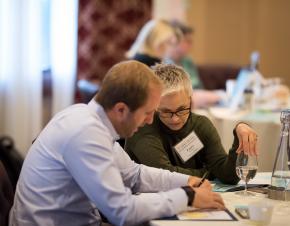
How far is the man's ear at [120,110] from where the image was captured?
1.79 m

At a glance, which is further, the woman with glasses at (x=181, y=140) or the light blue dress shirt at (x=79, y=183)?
the woman with glasses at (x=181, y=140)

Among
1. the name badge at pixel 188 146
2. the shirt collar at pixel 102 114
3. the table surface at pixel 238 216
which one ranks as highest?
the shirt collar at pixel 102 114

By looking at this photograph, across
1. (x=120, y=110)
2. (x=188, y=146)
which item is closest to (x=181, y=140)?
(x=188, y=146)

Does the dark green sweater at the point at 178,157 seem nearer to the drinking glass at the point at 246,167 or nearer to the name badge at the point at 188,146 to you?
the name badge at the point at 188,146

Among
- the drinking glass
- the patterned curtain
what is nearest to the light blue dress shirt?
the drinking glass

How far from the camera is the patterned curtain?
17.7 feet

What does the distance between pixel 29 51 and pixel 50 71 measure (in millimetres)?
323

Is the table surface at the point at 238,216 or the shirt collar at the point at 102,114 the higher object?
the shirt collar at the point at 102,114

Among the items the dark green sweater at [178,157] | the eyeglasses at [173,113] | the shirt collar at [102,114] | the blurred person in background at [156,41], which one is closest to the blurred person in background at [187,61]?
the blurred person in background at [156,41]

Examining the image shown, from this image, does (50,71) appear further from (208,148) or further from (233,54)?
(208,148)

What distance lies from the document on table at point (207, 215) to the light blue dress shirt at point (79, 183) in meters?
0.03

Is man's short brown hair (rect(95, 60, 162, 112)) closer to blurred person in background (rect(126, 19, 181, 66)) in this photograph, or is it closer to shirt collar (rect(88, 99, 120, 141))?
shirt collar (rect(88, 99, 120, 141))

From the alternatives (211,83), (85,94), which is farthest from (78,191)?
(211,83)

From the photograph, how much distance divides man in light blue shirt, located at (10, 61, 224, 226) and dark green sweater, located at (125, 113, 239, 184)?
0.43m
